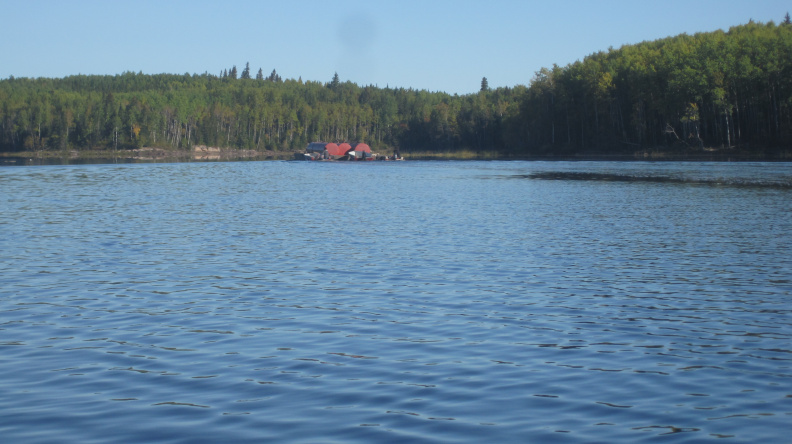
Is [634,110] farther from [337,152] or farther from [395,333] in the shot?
[395,333]

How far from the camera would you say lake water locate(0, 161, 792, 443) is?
8.27 meters

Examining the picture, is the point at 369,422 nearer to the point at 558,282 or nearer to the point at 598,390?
the point at 598,390

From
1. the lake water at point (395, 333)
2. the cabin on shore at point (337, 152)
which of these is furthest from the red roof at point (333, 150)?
the lake water at point (395, 333)

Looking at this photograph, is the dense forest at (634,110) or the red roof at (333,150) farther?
the red roof at (333,150)

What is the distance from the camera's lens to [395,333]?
12.3 meters

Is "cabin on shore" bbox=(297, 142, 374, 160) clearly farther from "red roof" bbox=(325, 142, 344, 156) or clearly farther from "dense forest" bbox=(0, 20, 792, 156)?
"dense forest" bbox=(0, 20, 792, 156)

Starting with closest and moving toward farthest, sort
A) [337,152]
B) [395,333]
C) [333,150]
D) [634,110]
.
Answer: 1. [395,333]
2. [634,110]
3. [333,150]
4. [337,152]

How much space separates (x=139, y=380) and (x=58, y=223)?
21.5m

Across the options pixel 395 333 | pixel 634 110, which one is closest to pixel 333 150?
pixel 634 110

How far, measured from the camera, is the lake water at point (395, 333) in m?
8.27

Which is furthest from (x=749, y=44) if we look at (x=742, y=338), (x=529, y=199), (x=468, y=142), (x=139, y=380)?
(x=139, y=380)

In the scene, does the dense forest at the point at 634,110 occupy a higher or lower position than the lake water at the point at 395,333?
higher

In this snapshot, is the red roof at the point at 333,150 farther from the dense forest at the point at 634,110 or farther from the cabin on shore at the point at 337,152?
the dense forest at the point at 634,110

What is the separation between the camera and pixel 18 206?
36250mm
